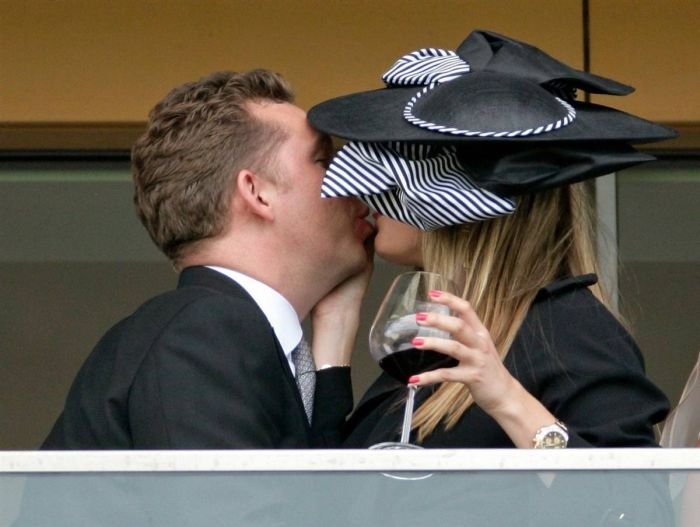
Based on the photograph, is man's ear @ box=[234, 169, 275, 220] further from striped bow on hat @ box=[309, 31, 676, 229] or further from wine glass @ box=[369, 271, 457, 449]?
wine glass @ box=[369, 271, 457, 449]

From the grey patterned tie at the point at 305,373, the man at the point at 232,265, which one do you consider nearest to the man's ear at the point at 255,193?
the man at the point at 232,265

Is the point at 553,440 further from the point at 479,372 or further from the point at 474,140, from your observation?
the point at 474,140

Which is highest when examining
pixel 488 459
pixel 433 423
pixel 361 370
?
pixel 488 459

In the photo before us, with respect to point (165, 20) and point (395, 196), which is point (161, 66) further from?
point (395, 196)

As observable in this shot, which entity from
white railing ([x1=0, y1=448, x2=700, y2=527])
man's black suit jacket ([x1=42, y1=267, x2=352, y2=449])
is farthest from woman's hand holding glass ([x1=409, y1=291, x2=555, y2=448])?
man's black suit jacket ([x1=42, y1=267, x2=352, y2=449])

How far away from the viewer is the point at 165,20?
4.01 m

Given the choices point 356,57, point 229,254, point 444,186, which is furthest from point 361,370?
point 444,186

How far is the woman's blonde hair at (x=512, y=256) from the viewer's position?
236 cm

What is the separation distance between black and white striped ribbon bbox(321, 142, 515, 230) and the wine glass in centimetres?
18

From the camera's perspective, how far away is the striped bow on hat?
231 centimetres

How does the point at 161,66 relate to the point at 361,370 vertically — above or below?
above

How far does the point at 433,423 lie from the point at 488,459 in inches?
19.4

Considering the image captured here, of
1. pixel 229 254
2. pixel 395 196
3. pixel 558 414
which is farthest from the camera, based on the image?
pixel 229 254

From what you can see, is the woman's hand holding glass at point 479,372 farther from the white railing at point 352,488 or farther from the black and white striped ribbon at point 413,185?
the black and white striped ribbon at point 413,185
